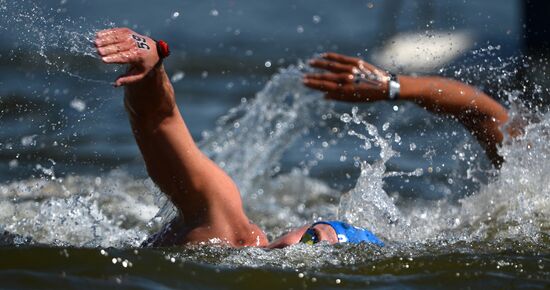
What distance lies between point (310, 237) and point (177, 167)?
53 cm

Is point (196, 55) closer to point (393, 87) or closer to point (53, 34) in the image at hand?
point (393, 87)

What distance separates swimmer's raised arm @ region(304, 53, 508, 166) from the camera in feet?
15.4

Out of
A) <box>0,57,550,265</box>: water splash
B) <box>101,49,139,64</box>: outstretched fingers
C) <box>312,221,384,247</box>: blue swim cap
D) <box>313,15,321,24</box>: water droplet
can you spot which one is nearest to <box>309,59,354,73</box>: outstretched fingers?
<box>0,57,550,265</box>: water splash

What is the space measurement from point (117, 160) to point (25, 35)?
234cm

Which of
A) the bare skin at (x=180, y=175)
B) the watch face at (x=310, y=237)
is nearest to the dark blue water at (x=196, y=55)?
the bare skin at (x=180, y=175)

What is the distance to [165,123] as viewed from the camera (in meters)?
4.19

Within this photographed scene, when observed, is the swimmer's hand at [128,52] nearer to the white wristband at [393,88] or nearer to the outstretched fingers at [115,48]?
the outstretched fingers at [115,48]

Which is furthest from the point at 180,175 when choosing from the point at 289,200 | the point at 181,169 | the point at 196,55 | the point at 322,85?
the point at 196,55

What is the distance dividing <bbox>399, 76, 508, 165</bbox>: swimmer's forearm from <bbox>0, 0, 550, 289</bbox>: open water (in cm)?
11

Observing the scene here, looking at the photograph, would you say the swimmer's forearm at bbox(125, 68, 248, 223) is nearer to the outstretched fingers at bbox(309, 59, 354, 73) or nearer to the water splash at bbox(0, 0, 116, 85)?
the water splash at bbox(0, 0, 116, 85)

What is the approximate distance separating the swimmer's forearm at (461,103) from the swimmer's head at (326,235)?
791 millimetres

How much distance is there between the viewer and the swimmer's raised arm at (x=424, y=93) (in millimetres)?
4703

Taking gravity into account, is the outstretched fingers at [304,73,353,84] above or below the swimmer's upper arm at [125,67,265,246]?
above

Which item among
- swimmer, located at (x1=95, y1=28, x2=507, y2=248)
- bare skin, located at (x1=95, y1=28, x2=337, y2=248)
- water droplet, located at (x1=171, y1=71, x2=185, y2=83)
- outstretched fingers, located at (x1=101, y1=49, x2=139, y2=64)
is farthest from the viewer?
water droplet, located at (x1=171, y1=71, x2=185, y2=83)
